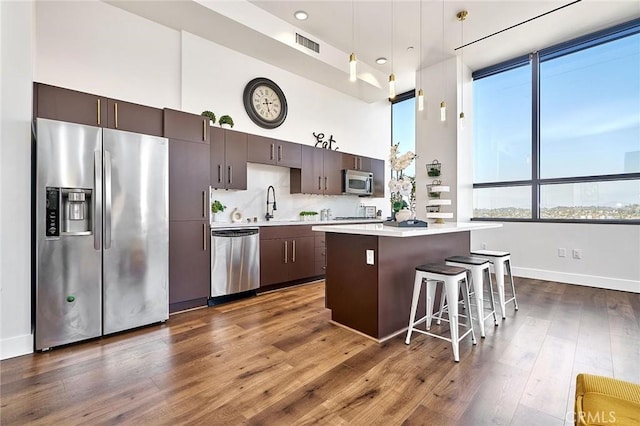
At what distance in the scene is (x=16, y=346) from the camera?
7.10ft

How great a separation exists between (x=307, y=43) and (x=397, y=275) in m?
3.54

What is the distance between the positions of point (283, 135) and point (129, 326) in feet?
10.9

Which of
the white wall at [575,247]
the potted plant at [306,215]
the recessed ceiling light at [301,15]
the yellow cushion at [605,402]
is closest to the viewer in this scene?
the yellow cushion at [605,402]

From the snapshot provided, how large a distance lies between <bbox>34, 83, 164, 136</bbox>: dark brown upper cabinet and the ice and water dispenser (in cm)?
74

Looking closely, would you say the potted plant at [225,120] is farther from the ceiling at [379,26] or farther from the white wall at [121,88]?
the ceiling at [379,26]

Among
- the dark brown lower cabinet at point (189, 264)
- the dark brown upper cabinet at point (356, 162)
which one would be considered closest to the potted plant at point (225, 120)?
the dark brown lower cabinet at point (189, 264)

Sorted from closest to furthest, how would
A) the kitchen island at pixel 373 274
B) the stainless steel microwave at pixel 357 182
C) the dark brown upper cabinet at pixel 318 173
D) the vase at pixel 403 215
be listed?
the kitchen island at pixel 373 274 < the vase at pixel 403 215 < the dark brown upper cabinet at pixel 318 173 < the stainless steel microwave at pixel 357 182

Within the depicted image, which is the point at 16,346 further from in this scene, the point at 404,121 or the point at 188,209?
the point at 404,121

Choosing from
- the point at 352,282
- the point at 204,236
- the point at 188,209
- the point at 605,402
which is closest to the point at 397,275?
the point at 352,282

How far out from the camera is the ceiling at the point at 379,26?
11.6 ft

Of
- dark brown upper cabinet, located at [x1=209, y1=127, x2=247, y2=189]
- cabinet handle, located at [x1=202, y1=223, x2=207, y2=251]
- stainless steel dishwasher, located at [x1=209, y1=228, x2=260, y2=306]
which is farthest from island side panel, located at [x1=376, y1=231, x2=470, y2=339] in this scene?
dark brown upper cabinet, located at [x1=209, y1=127, x2=247, y2=189]

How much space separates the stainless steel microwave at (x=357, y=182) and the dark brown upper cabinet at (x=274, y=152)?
108cm

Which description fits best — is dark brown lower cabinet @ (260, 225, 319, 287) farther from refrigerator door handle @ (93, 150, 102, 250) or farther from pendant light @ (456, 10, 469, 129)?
pendant light @ (456, 10, 469, 129)

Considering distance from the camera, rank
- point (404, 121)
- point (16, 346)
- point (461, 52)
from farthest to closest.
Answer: point (404, 121)
point (461, 52)
point (16, 346)
